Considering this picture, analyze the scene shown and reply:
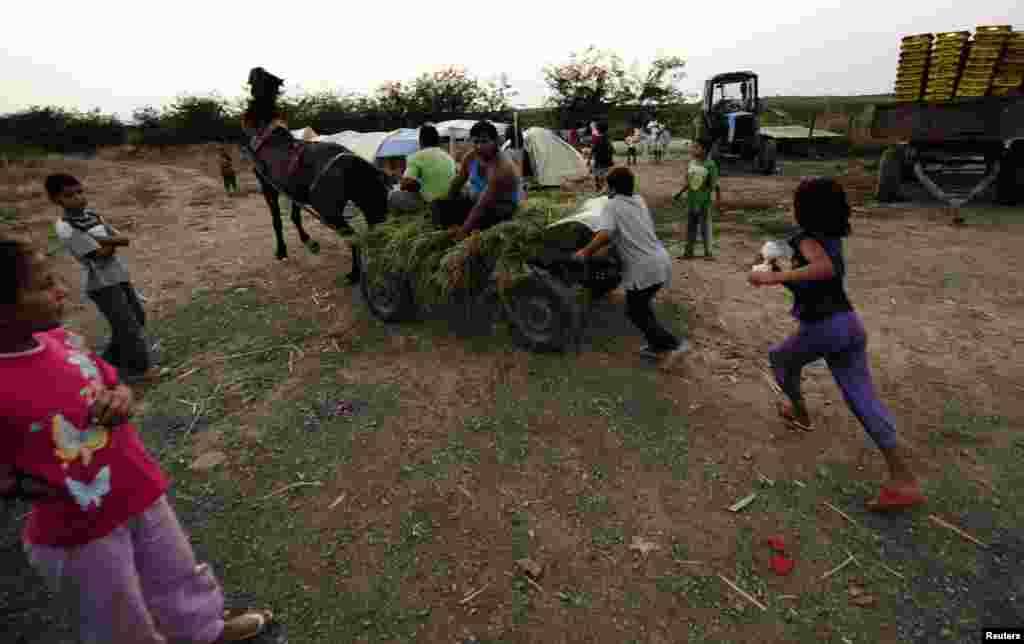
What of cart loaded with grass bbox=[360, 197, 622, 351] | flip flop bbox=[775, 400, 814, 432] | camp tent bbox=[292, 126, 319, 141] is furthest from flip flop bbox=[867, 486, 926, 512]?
camp tent bbox=[292, 126, 319, 141]

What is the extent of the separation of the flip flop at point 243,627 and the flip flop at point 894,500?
10.7ft

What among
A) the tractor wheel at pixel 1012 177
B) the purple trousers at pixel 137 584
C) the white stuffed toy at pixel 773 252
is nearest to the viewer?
the purple trousers at pixel 137 584

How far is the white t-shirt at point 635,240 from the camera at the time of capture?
3.92 metres

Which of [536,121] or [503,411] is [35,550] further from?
[536,121]

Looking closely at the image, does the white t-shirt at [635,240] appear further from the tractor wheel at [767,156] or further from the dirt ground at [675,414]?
the tractor wheel at [767,156]

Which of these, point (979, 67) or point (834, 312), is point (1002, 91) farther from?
point (834, 312)

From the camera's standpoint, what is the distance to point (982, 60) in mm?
8586

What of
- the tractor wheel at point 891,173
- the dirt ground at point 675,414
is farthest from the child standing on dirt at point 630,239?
the tractor wheel at point 891,173

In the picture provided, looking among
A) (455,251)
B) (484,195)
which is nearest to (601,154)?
(484,195)

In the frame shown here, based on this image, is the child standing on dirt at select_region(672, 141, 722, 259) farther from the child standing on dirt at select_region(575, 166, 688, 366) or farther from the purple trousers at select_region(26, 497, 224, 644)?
the purple trousers at select_region(26, 497, 224, 644)

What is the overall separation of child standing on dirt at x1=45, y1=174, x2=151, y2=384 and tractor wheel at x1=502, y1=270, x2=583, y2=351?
320 cm

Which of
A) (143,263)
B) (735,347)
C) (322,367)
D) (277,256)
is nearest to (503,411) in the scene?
(322,367)

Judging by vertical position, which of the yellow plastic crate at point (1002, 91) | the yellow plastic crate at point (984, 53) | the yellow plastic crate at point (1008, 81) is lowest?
the yellow plastic crate at point (1002, 91)

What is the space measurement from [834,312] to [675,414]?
1.34 meters
